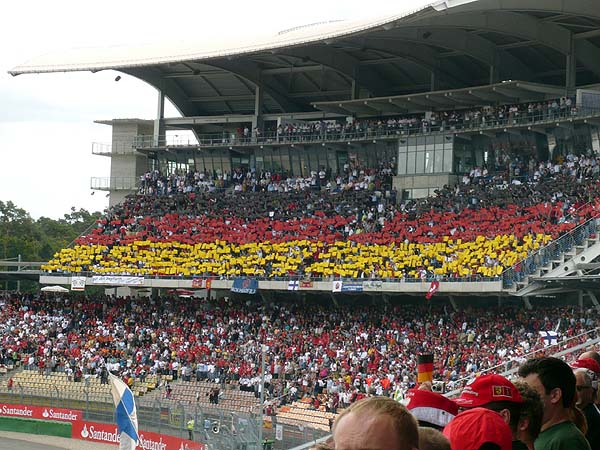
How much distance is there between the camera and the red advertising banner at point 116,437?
27.7m

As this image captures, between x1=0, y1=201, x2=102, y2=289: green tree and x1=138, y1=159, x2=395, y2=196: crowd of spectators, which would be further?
x1=0, y1=201, x2=102, y2=289: green tree

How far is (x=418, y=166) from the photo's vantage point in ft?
146

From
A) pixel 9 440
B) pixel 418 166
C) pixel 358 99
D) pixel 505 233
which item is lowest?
pixel 9 440

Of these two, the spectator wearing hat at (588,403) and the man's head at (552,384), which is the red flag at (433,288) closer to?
the spectator wearing hat at (588,403)

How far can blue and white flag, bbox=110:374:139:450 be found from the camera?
44.6ft

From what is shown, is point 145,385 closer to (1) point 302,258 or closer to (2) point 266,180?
(1) point 302,258

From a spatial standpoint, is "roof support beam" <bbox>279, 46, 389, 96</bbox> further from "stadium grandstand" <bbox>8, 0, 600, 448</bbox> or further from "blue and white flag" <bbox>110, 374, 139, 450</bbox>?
"blue and white flag" <bbox>110, 374, 139, 450</bbox>

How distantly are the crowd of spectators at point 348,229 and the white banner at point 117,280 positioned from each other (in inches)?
14.7

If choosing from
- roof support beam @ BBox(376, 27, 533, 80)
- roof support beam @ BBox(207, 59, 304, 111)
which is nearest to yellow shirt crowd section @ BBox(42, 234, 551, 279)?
roof support beam @ BBox(376, 27, 533, 80)

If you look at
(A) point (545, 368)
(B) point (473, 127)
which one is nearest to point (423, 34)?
(B) point (473, 127)

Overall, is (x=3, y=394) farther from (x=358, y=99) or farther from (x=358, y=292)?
(x=358, y=99)

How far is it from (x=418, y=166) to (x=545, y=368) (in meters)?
39.6

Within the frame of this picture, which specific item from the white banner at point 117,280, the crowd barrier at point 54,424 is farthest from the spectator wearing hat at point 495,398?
the white banner at point 117,280

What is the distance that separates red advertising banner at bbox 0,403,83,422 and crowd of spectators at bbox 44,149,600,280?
910 cm
